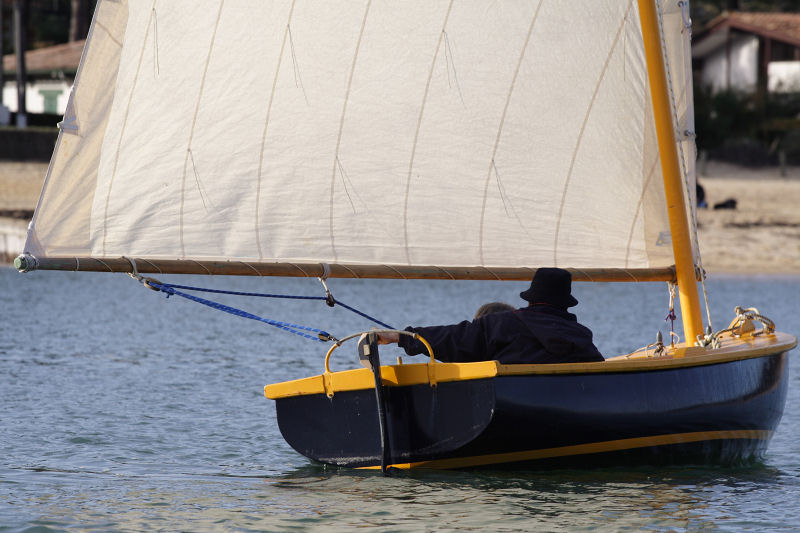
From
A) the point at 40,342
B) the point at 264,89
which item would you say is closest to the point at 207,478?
the point at 264,89

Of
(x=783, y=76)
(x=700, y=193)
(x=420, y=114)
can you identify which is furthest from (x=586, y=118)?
(x=783, y=76)

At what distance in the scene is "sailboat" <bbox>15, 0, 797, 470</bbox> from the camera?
301 inches

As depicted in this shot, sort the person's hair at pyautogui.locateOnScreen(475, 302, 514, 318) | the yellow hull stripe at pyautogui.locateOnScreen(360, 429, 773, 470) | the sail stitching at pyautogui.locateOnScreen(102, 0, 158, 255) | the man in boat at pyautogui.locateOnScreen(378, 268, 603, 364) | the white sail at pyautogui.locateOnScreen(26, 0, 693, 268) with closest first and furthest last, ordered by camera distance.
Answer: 1. the man in boat at pyautogui.locateOnScreen(378, 268, 603, 364)
2. the yellow hull stripe at pyautogui.locateOnScreen(360, 429, 773, 470)
3. the person's hair at pyautogui.locateOnScreen(475, 302, 514, 318)
4. the sail stitching at pyautogui.locateOnScreen(102, 0, 158, 255)
5. the white sail at pyautogui.locateOnScreen(26, 0, 693, 268)

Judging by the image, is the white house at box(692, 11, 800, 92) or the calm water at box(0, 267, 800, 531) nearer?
the calm water at box(0, 267, 800, 531)

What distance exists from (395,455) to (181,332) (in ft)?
36.5

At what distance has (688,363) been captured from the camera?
25.1 ft

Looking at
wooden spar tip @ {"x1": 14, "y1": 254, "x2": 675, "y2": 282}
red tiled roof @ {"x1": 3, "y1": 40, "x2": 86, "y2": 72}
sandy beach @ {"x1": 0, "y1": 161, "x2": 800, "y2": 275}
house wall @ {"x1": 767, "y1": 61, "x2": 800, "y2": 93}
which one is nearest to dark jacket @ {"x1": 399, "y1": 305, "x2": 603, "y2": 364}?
wooden spar tip @ {"x1": 14, "y1": 254, "x2": 675, "y2": 282}

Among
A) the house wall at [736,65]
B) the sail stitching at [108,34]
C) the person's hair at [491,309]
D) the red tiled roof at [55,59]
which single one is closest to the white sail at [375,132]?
the sail stitching at [108,34]

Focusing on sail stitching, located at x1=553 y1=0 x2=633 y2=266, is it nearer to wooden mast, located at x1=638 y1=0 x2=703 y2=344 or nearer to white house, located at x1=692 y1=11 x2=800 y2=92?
wooden mast, located at x1=638 y1=0 x2=703 y2=344

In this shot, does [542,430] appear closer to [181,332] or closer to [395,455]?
[395,455]

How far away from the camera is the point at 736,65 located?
158 feet

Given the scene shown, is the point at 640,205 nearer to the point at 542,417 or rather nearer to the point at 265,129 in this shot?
the point at 542,417

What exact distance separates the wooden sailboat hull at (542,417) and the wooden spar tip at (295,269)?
0.80 metres

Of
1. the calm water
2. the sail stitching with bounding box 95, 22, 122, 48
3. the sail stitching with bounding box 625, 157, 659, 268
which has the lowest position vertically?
the calm water
